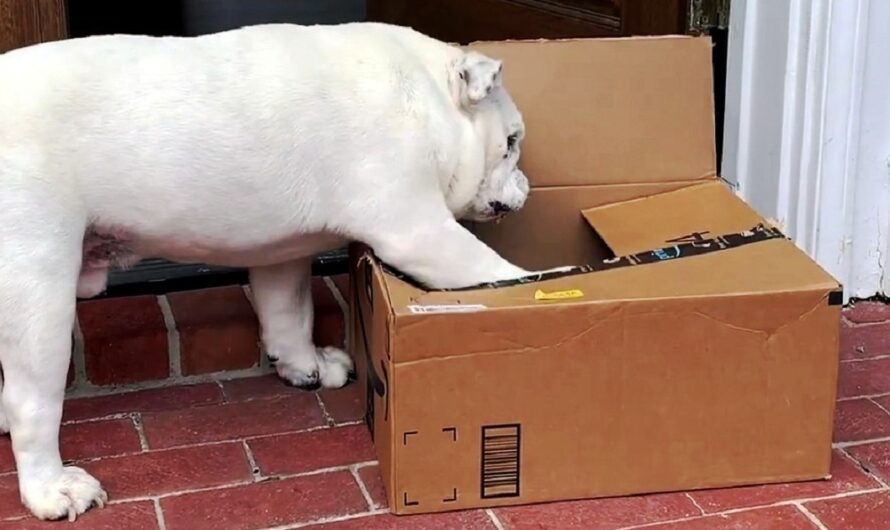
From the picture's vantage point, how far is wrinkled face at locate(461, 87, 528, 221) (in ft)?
6.01

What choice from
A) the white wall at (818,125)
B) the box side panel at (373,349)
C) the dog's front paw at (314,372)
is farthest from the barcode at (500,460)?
the white wall at (818,125)

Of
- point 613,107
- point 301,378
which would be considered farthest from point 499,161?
point 301,378

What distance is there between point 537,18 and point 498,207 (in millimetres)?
811

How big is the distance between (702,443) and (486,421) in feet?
0.97

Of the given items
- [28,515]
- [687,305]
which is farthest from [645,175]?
[28,515]

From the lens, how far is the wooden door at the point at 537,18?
7.70ft

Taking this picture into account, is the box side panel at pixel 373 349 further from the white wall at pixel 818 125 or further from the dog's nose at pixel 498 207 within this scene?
the white wall at pixel 818 125

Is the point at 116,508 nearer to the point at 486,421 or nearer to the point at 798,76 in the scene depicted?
the point at 486,421

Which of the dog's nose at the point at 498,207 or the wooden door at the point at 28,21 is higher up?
the wooden door at the point at 28,21

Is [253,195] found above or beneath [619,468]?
above

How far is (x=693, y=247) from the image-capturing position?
1.74 meters

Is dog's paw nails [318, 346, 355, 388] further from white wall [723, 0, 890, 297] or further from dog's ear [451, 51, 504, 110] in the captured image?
white wall [723, 0, 890, 297]

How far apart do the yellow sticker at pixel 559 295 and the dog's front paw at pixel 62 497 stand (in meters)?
0.65

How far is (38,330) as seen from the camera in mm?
1587
